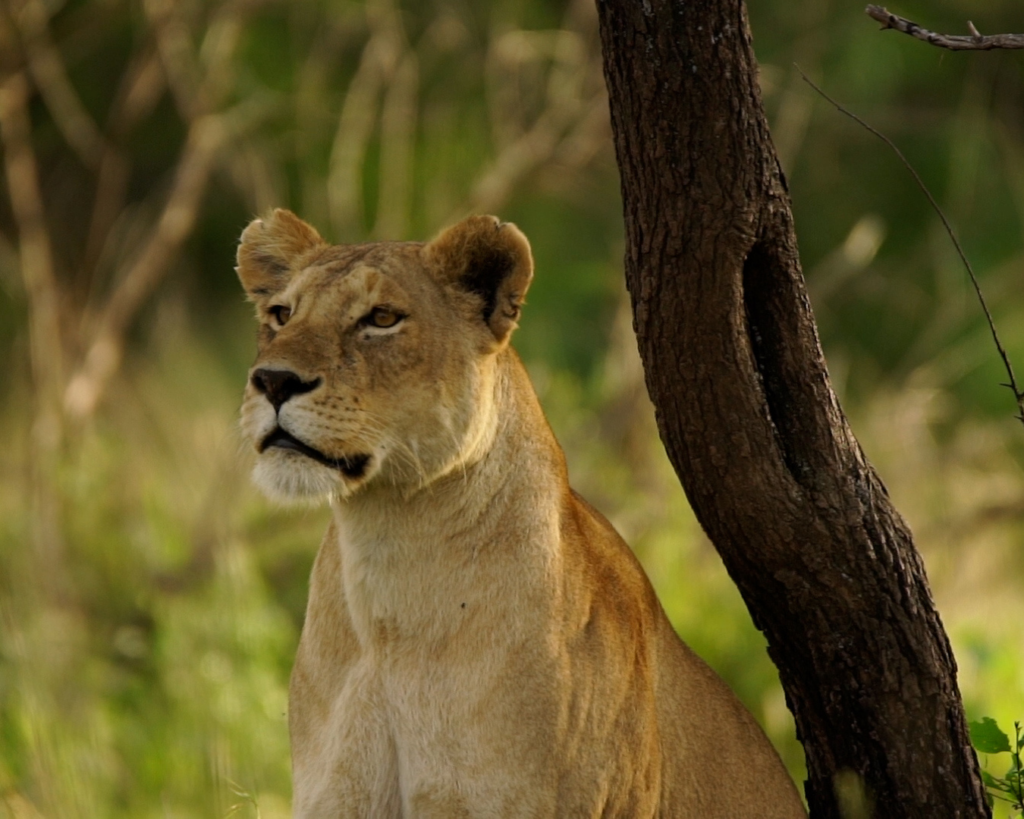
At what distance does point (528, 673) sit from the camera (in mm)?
3355

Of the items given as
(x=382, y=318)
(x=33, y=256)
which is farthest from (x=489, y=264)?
(x=33, y=256)

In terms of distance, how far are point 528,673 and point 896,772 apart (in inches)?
38.4

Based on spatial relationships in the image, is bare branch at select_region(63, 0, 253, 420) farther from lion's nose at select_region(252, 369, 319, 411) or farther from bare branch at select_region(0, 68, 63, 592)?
lion's nose at select_region(252, 369, 319, 411)

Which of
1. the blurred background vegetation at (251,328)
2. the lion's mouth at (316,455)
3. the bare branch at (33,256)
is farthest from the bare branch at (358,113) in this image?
the lion's mouth at (316,455)

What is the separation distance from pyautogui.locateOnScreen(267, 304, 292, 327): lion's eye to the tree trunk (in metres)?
0.78

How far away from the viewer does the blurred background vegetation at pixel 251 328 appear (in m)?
6.43

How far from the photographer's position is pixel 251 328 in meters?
12.8

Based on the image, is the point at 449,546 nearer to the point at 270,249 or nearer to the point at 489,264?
the point at 489,264

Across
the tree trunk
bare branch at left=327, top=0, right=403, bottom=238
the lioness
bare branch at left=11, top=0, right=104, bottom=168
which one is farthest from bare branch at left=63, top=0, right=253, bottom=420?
the tree trunk

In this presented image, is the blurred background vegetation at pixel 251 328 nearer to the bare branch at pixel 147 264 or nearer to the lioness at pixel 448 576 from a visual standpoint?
the bare branch at pixel 147 264

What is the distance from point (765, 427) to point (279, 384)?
1.08m

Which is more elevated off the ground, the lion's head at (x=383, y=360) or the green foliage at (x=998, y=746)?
the lion's head at (x=383, y=360)

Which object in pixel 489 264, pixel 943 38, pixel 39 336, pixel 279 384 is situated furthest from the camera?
pixel 39 336

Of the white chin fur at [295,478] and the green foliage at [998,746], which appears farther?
the green foliage at [998,746]
